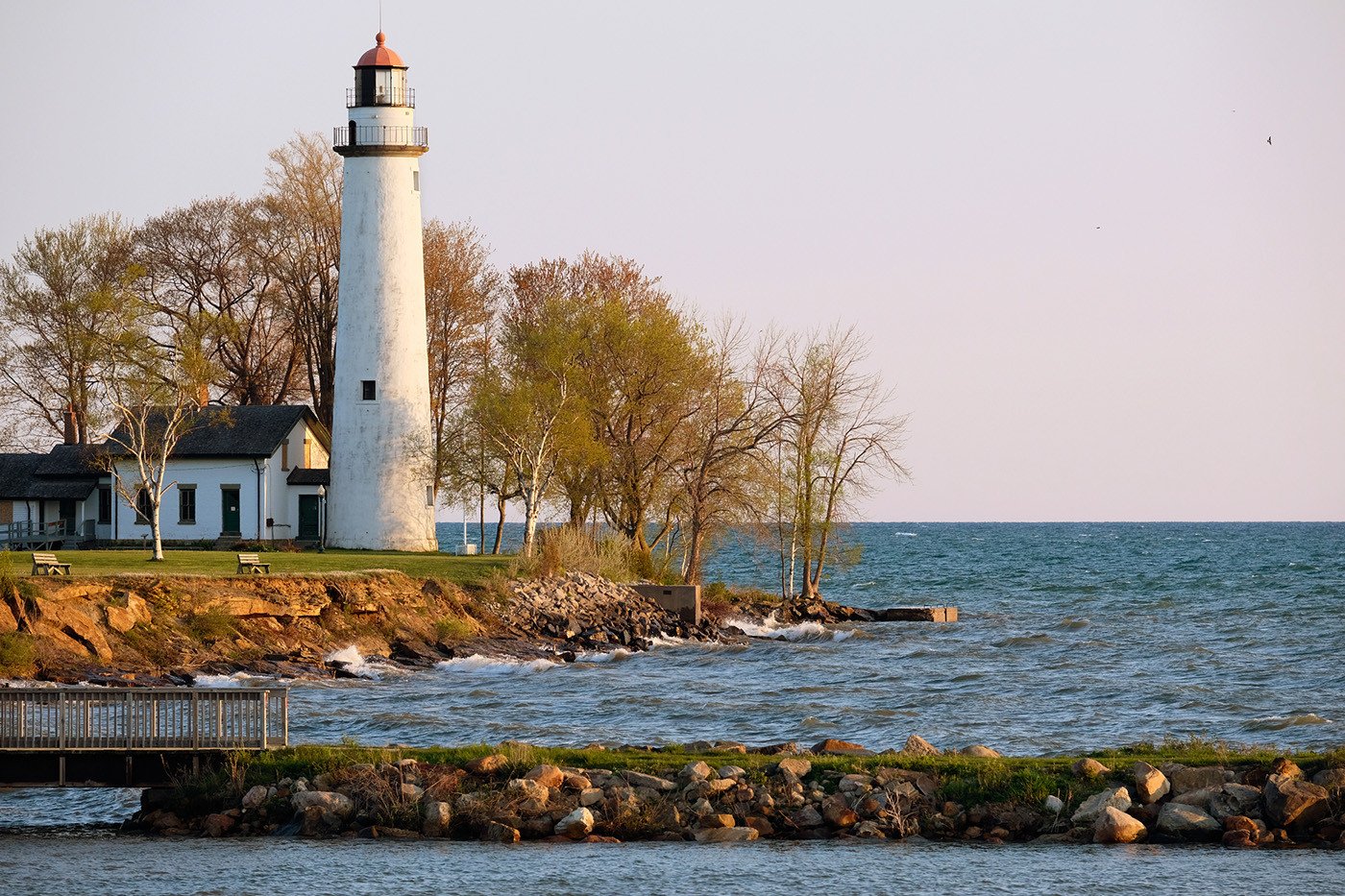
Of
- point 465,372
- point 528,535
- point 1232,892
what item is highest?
point 465,372

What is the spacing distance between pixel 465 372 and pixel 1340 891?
142 feet

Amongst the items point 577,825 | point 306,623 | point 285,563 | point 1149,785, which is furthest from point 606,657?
point 1149,785

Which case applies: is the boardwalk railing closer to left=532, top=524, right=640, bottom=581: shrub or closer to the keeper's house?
left=532, top=524, right=640, bottom=581: shrub

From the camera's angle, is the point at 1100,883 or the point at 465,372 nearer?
the point at 1100,883

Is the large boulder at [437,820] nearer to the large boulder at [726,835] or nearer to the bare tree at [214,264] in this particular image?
the large boulder at [726,835]

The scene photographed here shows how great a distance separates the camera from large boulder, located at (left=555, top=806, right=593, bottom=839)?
19.0m

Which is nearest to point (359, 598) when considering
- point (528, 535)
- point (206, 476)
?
point (528, 535)

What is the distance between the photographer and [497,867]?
17938 millimetres

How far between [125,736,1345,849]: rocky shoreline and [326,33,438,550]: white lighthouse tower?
1184 inches

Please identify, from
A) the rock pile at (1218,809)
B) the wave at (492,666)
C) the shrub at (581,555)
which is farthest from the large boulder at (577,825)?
the shrub at (581,555)

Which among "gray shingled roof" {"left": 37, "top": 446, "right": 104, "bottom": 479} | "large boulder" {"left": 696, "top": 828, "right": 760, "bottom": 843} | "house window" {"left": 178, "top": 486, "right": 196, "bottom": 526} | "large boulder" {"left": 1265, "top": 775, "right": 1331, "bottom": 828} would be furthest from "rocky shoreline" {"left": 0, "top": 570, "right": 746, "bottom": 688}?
"large boulder" {"left": 1265, "top": 775, "right": 1331, "bottom": 828}

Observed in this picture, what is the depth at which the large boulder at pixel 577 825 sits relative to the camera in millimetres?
19047

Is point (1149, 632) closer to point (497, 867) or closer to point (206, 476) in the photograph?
point (206, 476)

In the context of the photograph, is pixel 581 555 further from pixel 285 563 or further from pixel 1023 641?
pixel 1023 641
